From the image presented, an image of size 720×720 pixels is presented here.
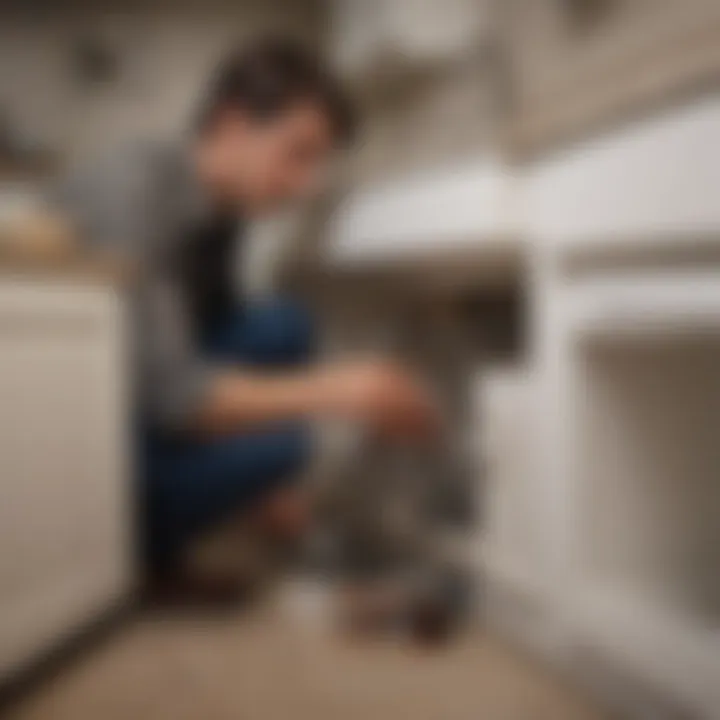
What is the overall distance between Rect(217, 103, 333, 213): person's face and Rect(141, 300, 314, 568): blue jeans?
0.36 feet

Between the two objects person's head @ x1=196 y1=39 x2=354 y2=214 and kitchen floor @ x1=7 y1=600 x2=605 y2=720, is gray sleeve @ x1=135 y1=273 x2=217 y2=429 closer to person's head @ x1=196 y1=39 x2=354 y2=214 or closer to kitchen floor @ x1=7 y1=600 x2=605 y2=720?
person's head @ x1=196 y1=39 x2=354 y2=214

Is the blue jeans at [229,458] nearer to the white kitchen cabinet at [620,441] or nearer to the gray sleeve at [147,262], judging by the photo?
the gray sleeve at [147,262]

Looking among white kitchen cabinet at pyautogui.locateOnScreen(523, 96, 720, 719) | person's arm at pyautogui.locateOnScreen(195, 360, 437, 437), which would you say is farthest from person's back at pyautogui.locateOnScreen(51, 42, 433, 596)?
white kitchen cabinet at pyautogui.locateOnScreen(523, 96, 720, 719)

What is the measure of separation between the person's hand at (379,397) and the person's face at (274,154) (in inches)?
7.4

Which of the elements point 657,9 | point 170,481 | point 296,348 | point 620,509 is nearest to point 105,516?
point 170,481

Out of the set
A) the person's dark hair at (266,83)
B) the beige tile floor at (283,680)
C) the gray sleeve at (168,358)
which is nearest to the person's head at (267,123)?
the person's dark hair at (266,83)

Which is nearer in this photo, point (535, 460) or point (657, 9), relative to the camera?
point (657, 9)

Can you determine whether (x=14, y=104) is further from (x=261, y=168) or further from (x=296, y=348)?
(x=296, y=348)

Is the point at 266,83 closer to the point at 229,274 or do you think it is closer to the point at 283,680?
the point at 229,274

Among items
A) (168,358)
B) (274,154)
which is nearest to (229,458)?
(168,358)

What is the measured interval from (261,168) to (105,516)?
0.37 m

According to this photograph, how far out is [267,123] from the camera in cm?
90

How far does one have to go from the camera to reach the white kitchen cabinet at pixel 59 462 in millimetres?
773

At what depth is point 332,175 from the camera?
97 centimetres
